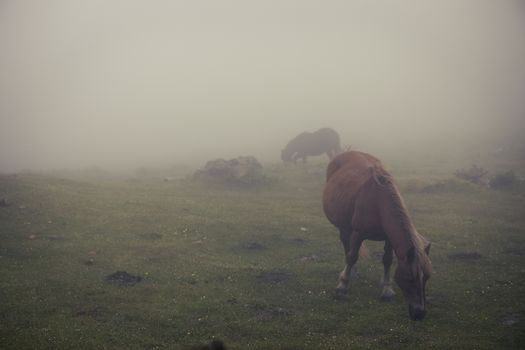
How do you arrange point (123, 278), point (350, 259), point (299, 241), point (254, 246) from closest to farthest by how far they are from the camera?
point (350, 259)
point (123, 278)
point (254, 246)
point (299, 241)

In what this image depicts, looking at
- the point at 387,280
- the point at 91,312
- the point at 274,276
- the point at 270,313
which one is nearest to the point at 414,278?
the point at 387,280

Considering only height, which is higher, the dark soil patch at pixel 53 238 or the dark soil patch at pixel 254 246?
the dark soil patch at pixel 53 238

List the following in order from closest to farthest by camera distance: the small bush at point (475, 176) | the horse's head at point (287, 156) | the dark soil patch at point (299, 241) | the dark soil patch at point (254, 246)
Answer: the dark soil patch at point (254, 246), the dark soil patch at point (299, 241), the small bush at point (475, 176), the horse's head at point (287, 156)

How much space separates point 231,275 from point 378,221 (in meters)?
6.80

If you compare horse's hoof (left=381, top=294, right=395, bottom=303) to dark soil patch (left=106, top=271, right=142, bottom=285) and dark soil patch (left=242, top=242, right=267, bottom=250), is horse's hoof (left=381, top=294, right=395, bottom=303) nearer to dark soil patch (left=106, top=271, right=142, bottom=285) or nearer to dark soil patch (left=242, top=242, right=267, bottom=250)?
dark soil patch (left=242, top=242, right=267, bottom=250)

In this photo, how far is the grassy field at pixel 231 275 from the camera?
12.6m

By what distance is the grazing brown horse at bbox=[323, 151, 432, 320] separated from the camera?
40.4 ft

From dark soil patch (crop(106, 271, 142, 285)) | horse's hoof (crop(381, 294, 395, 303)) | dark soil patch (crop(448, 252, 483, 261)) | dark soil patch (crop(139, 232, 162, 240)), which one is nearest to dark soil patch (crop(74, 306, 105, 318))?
dark soil patch (crop(106, 271, 142, 285))

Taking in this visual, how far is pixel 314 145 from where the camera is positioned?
168 feet

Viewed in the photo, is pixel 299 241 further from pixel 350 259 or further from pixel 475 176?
pixel 475 176

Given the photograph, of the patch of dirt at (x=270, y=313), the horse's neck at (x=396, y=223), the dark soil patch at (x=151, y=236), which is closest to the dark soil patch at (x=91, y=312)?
the patch of dirt at (x=270, y=313)

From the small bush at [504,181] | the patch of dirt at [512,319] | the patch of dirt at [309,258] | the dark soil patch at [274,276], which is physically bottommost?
the patch of dirt at [512,319]

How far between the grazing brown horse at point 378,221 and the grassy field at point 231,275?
1.19 metres

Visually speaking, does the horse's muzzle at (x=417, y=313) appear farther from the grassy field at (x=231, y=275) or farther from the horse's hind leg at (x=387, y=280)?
the horse's hind leg at (x=387, y=280)
